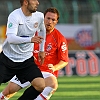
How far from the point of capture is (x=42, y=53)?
28.3ft

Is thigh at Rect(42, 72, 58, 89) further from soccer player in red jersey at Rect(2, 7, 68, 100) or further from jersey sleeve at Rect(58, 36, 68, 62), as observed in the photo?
jersey sleeve at Rect(58, 36, 68, 62)

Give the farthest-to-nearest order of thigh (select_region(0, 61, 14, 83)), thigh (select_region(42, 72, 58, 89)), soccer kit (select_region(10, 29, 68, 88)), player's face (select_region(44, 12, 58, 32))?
soccer kit (select_region(10, 29, 68, 88)), player's face (select_region(44, 12, 58, 32)), thigh (select_region(42, 72, 58, 89)), thigh (select_region(0, 61, 14, 83))

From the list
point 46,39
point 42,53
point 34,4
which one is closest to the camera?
point 34,4

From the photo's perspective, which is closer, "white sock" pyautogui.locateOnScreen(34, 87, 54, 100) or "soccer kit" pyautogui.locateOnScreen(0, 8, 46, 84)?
"soccer kit" pyautogui.locateOnScreen(0, 8, 46, 84)

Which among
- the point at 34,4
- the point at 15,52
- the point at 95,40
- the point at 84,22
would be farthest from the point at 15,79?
the point at 84,22

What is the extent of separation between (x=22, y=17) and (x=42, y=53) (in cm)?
82

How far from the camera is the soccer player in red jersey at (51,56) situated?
9.00m

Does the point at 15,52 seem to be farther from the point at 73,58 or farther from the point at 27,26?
the point at 73,58

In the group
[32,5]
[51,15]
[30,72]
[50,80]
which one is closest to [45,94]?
[50,80]

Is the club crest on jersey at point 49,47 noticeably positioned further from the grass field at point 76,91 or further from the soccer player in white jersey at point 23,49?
the grass field at point 76,91

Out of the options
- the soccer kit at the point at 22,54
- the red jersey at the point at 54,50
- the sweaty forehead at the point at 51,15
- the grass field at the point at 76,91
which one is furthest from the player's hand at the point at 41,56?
the grass field at the point at 76,91

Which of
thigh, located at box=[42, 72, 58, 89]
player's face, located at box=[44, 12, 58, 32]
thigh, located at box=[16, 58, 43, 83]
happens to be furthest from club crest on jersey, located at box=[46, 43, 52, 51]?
thigh, located at box=[16, 58, 43, 83]

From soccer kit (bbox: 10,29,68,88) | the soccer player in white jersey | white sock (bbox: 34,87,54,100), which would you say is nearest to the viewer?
the soccer player in white jersey

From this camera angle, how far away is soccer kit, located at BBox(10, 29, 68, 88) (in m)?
9.23
